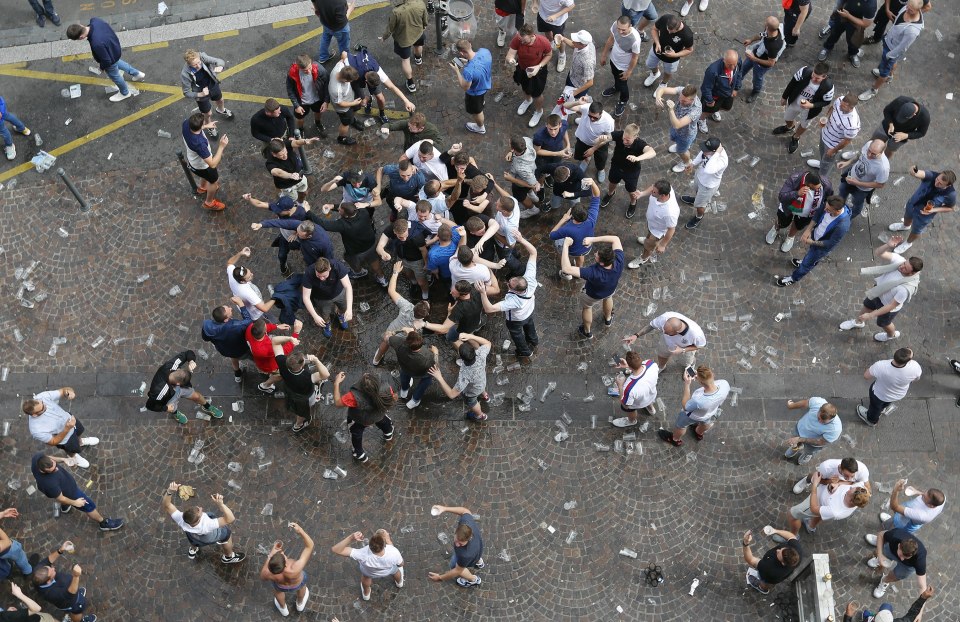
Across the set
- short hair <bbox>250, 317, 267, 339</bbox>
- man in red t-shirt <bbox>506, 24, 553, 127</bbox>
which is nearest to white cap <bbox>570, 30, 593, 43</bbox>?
man in red t-shirt <bbox>506, 24, 553, 127</bbox>

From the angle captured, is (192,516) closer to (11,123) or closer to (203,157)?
(203,157)

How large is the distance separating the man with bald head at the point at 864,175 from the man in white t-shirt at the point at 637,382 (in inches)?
190

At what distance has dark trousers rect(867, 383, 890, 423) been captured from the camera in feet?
39.8

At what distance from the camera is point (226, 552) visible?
1135 centimetres

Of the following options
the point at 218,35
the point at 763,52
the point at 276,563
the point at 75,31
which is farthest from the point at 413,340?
the point at 218,35

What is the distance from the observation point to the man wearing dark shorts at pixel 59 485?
10.9 metres

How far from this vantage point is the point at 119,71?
15.6 meters

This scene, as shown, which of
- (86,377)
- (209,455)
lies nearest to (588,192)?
(209,455)

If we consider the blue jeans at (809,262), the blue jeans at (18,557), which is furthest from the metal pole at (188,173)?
the blue jeans at (809,262)

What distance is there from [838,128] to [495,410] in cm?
703

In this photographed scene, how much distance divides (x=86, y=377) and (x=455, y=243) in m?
5.94

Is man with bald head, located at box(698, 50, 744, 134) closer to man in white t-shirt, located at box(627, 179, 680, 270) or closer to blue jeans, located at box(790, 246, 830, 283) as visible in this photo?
man in white t-shirt, located at box(627, 179, 680, 270)

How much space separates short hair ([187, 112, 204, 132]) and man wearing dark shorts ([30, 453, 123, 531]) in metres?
5.21

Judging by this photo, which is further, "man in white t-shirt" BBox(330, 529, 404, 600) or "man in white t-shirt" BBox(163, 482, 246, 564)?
"man in white t-shirt" BBox(163, 482, 246, 564)
